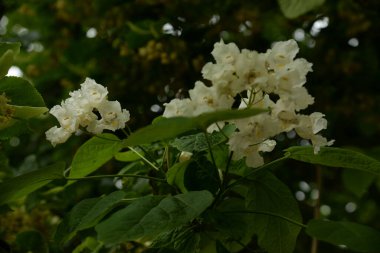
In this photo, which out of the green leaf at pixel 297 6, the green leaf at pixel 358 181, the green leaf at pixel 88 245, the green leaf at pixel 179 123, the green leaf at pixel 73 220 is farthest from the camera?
the green leaf at pixel 358 181

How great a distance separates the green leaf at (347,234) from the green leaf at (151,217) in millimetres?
200

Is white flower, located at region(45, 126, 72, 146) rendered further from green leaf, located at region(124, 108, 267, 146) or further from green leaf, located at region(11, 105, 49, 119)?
green leaf, located at region(124, 108, 267, 146)

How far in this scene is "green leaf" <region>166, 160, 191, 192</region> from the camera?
1.09 metres

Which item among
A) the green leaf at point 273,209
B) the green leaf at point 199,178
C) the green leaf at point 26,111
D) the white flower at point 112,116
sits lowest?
the green leaf at point 273,209

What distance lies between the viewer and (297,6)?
4.36ft

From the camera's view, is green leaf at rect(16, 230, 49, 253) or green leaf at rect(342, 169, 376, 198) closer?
green leaf at rect(16, 230, 49, 253)

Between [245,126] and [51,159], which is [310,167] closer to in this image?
[51,159]

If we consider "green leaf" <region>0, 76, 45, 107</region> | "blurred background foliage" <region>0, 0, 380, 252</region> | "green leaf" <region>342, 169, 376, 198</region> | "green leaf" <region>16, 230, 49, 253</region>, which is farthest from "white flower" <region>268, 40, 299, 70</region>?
"green leaf" <region>342, 169, 376, 198</region>

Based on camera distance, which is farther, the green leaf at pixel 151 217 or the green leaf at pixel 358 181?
the green leaf at pixel 358 181

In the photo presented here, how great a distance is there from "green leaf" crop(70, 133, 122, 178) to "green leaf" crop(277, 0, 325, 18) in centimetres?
54

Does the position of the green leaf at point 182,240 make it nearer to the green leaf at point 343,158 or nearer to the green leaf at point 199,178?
the green leaf at point 199,178

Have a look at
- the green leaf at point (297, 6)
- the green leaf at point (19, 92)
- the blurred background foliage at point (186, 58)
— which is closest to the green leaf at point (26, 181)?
the green leaf at point (19, 92)

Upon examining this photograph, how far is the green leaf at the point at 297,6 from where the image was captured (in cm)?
129

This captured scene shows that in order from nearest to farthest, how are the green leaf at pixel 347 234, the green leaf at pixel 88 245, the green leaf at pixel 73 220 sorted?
the green leaf at pixel 347 234
the green leaf at pixel 73 220
the green leaf at pixel 88 245
